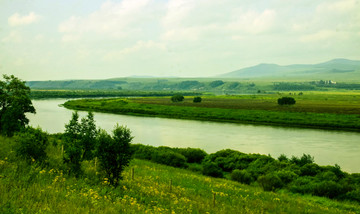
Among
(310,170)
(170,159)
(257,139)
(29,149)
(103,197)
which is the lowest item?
(257,139)

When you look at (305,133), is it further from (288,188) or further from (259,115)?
(288,188)

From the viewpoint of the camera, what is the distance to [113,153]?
14.5m

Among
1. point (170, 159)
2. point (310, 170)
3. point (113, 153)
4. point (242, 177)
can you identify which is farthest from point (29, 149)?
point (310, 170)

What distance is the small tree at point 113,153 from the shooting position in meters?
14.2

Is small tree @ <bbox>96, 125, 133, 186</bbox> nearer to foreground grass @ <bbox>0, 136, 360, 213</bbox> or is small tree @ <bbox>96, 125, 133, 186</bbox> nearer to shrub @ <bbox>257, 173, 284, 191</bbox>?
foreground grass @ <bbox>0, 136, 360, 213</bbox>

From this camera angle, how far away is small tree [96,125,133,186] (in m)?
14.2

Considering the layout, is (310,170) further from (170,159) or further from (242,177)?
(170,159)

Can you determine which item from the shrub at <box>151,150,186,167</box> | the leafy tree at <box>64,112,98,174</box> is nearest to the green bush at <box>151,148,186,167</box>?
the shrub at <box>151,150,186,167</box>

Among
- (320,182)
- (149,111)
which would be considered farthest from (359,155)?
(149,111)

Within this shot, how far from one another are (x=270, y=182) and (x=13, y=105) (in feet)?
95.1

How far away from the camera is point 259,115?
226 feet

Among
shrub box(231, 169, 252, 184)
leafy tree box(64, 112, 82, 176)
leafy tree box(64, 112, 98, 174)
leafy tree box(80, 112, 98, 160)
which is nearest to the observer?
leafy tree box(64, 112, 82, 176)

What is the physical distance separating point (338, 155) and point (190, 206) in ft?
98.6

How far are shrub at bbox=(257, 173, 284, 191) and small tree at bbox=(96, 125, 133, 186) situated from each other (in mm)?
12200
